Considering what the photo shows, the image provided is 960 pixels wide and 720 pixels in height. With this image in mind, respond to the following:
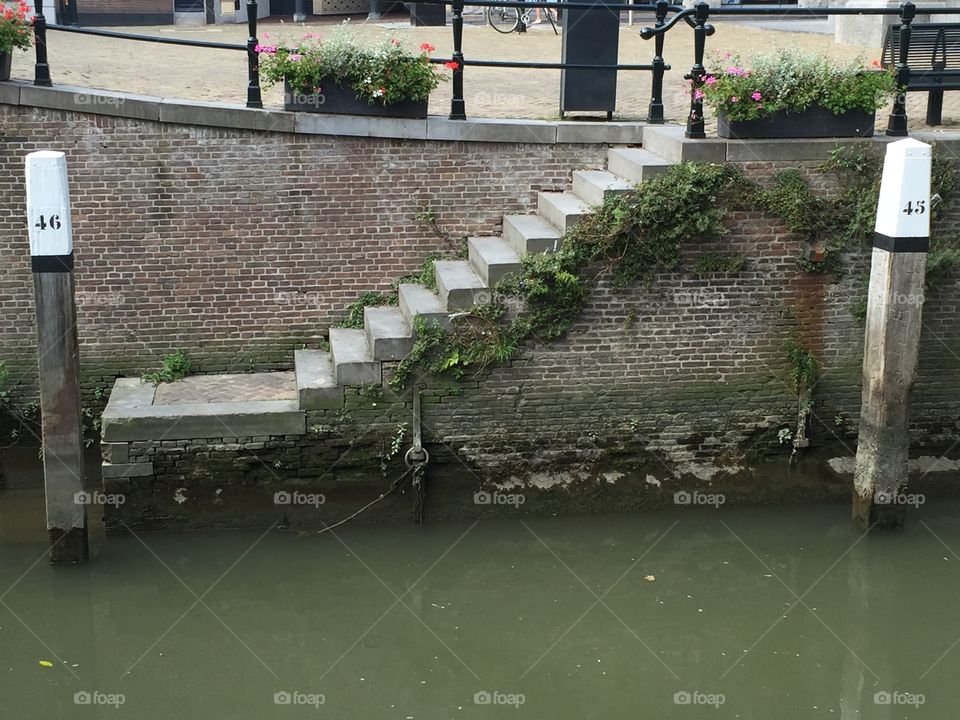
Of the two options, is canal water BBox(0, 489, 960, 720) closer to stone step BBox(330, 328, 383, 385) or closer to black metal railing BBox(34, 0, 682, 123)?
stone step BBox(330, 328, 383, 385)

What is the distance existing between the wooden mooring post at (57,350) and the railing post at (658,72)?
4.47 meters

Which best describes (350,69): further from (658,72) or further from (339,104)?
A: (658,72)

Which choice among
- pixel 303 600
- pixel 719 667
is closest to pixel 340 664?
pixel 303 600

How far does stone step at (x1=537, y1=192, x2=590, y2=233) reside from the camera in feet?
29.2

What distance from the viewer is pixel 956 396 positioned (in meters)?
9.62

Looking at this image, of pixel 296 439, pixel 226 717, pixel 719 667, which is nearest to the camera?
pixel 226 717

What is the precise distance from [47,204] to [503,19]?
1010 cm

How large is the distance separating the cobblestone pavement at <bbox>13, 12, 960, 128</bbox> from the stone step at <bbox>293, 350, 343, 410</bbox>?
2.41 meters

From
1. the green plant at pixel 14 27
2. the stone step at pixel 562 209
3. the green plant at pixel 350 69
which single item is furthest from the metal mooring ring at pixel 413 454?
the green plant at pixel 14 27

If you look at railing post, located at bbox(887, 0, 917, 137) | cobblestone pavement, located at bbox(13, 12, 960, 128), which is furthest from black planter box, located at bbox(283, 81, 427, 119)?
railing post, located at bbox(887, 0, 917, 137)

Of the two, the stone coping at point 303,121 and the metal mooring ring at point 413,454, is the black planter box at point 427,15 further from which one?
the metal mooring ring at point 413,454

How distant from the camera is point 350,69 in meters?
9.20

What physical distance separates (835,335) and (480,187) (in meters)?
2.97

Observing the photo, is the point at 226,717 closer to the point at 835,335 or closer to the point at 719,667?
the point at 719,667
